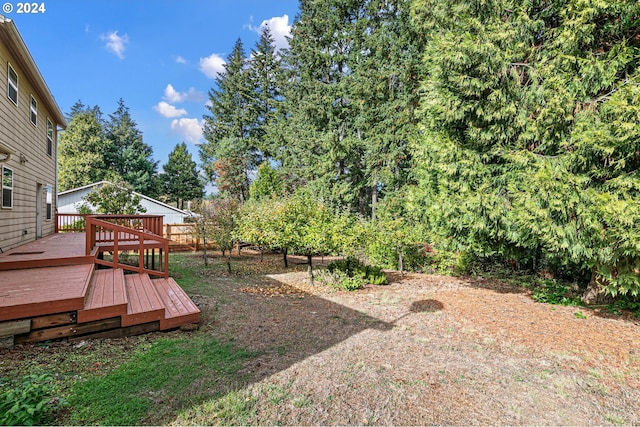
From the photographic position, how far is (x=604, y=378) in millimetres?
3619

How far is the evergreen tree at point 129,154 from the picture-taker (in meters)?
33.9

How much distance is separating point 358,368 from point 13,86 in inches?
380

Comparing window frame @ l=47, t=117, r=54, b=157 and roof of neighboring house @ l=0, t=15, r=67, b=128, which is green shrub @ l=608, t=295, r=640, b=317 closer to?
roof of neighboring house @ l=0, t=15, r=67, b=128

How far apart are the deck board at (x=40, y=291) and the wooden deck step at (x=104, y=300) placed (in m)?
0.14

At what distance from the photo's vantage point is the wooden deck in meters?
3.69

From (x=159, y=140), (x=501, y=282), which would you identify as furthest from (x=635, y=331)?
(x=159, y=140)

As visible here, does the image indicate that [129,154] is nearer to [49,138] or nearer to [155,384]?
[49,138]

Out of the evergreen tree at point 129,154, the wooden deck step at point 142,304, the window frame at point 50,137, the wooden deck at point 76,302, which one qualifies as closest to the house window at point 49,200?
the window frame at point 50,137

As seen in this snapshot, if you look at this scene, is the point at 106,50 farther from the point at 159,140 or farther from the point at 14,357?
the point at 159,140

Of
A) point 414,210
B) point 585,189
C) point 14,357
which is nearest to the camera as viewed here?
point 14,357

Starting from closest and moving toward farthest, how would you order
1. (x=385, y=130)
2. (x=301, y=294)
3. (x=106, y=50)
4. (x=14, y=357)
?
(x=14, y=357) → (x=301, y=294) → (x=106, y=50) → (x=385, y=130)

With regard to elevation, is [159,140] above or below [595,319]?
above

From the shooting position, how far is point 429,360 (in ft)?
13.0

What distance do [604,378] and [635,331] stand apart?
233 cm
